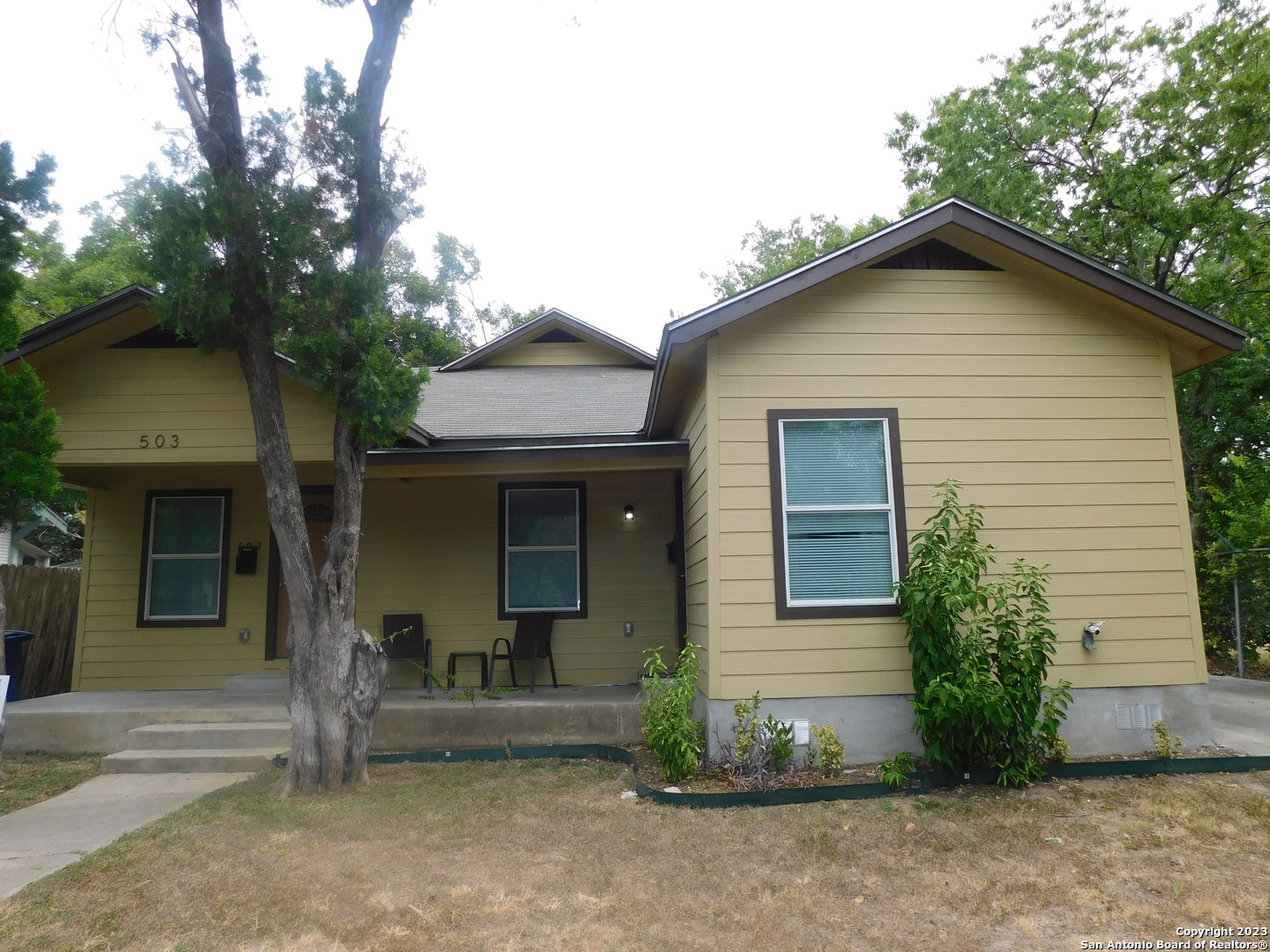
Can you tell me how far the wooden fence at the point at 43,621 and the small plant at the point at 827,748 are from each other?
905cm

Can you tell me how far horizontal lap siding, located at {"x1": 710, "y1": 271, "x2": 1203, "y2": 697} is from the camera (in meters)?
5.73

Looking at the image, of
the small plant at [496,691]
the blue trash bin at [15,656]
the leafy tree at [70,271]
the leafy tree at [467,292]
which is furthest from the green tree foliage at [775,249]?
the blue trash bin at [15,656]

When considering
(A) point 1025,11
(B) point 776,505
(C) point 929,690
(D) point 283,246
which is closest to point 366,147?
(D) point 283,246

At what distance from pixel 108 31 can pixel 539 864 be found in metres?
7.24

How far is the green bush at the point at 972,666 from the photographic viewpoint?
509 cm

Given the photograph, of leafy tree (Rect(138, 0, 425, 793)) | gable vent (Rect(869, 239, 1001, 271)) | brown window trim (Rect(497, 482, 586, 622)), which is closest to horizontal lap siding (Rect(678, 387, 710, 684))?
brown window trim (Rect(497, 482, 586, 622))

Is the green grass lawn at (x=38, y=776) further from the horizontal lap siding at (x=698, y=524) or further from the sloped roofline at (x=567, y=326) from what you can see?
the sloped roofline at (x=567, y=326)

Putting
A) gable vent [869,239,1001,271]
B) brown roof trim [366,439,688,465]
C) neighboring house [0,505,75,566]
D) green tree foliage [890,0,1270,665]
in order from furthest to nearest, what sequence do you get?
neighboring house [0,505,75,566]
green tree foliage [890,0,1270,665]
brown roof trim [366,439,688,465]
gable vent [869,239,1001,271]

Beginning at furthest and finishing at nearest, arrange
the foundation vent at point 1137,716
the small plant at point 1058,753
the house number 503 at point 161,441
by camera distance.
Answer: the house number 503 at point 161,441, the foundation vent at point 1137,716, the small plant at point 1058,753

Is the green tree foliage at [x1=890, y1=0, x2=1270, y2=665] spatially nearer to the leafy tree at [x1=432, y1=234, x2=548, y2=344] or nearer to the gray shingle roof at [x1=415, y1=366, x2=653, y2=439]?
the gray shingle roof at [x1=415, y1=366, x2=653, y2=439]

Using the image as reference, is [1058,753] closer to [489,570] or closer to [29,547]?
[489,570]

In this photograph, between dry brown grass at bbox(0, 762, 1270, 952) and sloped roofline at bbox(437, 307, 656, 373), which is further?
sloped roofline at bbox(437, 307, 656, 373)

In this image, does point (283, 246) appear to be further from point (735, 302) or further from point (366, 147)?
point (735, 302)

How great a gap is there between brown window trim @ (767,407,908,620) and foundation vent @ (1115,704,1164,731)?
1832mm
